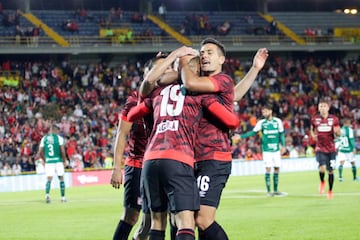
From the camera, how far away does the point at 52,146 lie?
1021 inches

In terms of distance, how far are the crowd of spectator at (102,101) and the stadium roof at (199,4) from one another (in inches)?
203

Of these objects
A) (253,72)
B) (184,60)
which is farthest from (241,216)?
(184,60)

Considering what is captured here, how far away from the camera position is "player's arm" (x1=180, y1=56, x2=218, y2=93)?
8703mm

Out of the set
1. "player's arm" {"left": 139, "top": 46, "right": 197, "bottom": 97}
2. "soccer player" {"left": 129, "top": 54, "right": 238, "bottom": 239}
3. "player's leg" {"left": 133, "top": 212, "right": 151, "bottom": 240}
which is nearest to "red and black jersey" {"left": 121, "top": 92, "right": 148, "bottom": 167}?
"player's leg" {"left": 133, "top": 212, "right": 151, "bottom": 240}

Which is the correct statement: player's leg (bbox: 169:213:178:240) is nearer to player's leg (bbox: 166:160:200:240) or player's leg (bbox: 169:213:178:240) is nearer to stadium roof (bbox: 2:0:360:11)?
player's leg (bbox: 166:160:200:240)

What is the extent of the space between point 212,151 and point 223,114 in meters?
0.51

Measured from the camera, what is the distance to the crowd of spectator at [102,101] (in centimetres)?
4038

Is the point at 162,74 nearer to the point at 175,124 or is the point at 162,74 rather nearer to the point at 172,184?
the point at 175,124

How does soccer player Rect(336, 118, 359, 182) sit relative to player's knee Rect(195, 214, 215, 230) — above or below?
below

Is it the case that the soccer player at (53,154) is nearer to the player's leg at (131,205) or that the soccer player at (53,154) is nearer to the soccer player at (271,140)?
the soccer player at (271,140)

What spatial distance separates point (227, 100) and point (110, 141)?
3486 cm

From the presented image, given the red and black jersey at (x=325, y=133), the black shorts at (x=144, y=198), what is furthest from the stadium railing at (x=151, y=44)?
the black shorts at (x=144, y=198)

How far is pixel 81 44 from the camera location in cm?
4997

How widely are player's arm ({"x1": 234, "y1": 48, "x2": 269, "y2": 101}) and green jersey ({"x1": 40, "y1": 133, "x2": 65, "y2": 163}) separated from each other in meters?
16.3
